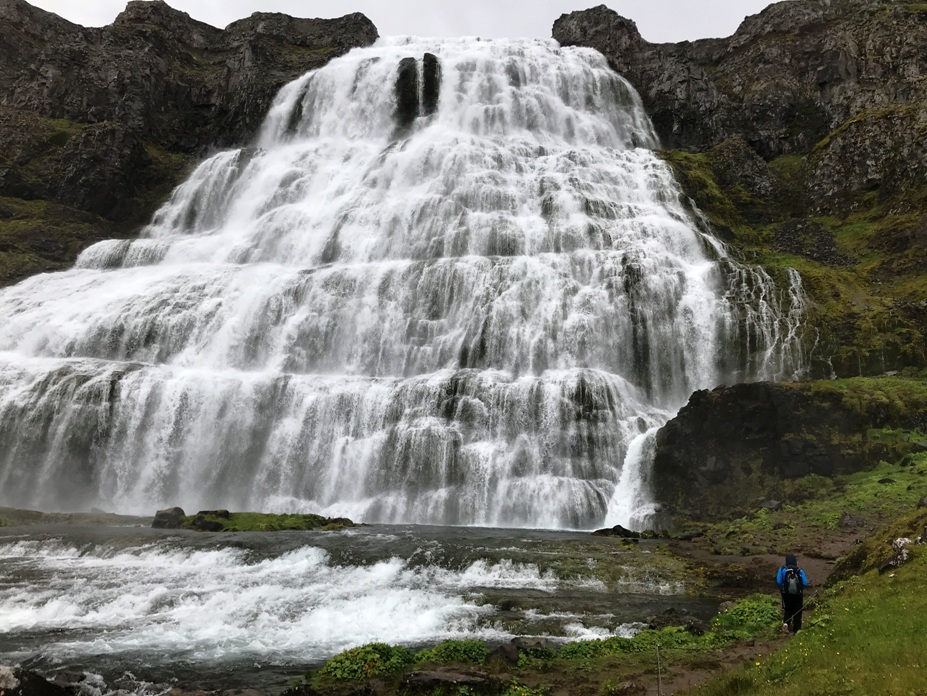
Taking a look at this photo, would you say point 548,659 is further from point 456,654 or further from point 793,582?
point 793,582

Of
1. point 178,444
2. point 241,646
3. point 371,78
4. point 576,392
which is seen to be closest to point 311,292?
point 178,444

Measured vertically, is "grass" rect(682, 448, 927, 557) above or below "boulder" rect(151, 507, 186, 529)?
above

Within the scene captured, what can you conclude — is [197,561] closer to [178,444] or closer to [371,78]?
[178,444]

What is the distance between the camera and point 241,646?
1394cm

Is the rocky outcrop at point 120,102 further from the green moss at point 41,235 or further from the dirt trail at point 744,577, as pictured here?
the dirt trail at point 744,577

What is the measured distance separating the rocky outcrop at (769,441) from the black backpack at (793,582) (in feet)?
49.4

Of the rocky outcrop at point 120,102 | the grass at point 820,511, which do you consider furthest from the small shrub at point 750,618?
the rocky outcrop at point 120,102

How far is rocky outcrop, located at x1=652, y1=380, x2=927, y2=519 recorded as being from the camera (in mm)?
27250

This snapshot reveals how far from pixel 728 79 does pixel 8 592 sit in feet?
274

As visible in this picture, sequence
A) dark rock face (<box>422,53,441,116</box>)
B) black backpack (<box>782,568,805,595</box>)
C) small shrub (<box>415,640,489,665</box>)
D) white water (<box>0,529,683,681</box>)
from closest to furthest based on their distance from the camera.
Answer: small shrub (<box>415,640,489,665</box>), black backpack (<box>782,568,805,595</box>), white water (<box>0,529,683,681</box>), dark rock face (<box>422,53,441,116</box>)

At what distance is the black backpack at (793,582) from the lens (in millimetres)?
12391

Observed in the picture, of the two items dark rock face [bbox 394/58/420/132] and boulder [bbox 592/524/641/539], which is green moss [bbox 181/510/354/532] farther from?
dark rock face [bbox 394/58/420/132]

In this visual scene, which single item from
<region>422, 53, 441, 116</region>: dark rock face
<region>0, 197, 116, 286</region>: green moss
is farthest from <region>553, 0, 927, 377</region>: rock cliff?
<region>0, 197, 116, 286</region>: green moss

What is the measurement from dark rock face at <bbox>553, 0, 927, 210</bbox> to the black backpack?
47.5 metres
